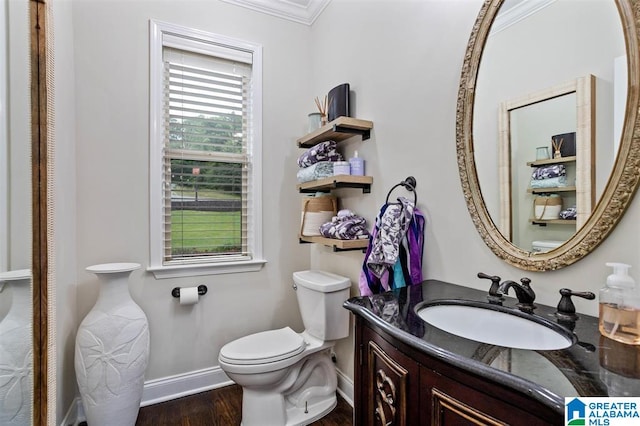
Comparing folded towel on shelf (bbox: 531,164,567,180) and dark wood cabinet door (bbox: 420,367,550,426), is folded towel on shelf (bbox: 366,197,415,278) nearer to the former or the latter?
folded towel on shelf (bbox: 531,164,567,180)

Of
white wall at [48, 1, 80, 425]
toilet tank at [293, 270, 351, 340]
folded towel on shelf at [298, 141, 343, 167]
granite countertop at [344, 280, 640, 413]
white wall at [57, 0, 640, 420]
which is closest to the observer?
granite countertop at [344, 280, 640, 413]

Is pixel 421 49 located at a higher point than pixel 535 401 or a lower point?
higher

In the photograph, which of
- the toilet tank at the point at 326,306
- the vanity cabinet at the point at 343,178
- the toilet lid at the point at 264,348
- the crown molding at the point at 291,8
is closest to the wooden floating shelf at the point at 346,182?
→ the vanity cabinet at the point at 343,178

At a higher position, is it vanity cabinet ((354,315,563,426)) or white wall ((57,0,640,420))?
white wall ((57,0,640,420))

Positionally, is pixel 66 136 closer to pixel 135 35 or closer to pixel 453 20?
pixel 135 35

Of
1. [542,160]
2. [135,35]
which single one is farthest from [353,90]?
[135,35]

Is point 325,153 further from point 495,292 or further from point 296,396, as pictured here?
point 296,396

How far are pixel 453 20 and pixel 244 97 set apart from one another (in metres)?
1.56

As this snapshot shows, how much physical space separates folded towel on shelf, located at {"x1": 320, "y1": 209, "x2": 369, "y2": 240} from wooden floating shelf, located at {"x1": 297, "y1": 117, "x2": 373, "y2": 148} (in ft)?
1.59

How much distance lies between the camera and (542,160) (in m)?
1.04

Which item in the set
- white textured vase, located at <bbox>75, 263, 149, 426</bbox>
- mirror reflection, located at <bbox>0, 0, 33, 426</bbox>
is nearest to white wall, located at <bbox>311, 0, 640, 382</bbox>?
white textured vase, located at <bbox>75, 263, 149, 426</bbox>

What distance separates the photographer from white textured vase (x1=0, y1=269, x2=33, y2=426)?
3.34ft

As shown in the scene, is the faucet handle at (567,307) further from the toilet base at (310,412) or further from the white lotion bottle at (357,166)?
the toilet base at (310,412)

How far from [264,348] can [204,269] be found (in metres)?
0.74
